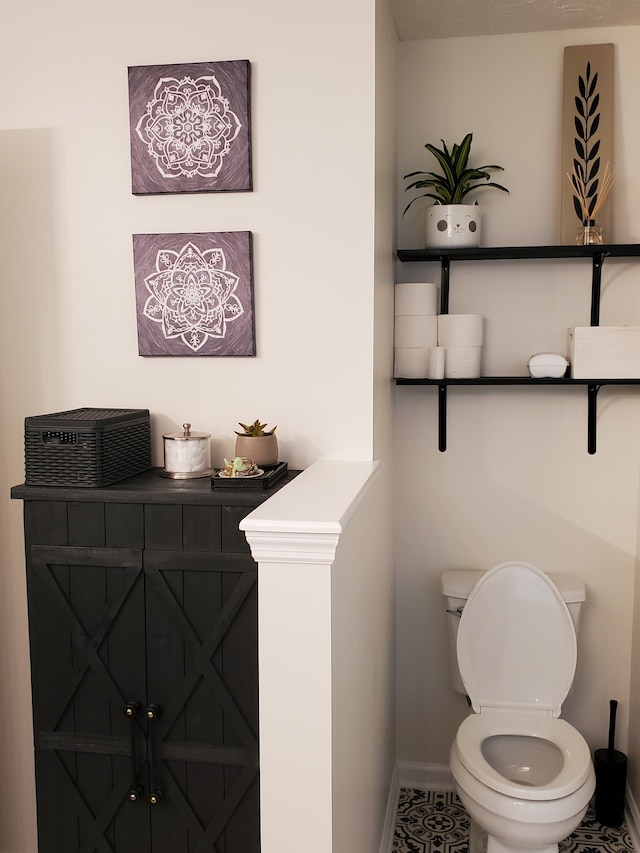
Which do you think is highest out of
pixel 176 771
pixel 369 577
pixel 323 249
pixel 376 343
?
pixel 323 249

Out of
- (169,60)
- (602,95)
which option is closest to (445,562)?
(602,95)

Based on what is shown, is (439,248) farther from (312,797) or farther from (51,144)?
(312,797)

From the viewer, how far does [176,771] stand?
1.79 m

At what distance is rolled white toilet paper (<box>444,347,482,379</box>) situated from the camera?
2.54 m

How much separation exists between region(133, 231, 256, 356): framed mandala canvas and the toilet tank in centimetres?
106

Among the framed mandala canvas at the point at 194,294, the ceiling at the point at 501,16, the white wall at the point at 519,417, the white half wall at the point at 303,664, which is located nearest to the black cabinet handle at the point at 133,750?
the white half wall at the point at 303,664

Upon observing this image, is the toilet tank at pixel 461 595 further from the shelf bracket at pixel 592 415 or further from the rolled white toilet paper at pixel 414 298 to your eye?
the rolled white toilet paper at pixel 414 298

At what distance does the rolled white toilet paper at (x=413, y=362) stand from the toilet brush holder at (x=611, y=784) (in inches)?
48.4

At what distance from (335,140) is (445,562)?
4.75ft

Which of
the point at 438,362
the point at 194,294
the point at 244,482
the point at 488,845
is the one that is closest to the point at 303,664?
the point at 244,482

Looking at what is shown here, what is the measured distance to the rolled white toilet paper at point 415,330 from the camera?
2555 millimetres

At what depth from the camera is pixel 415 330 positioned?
2559 millimetres

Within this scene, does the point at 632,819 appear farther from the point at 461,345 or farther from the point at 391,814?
the point at 461,345

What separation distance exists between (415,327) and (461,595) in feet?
2.86
